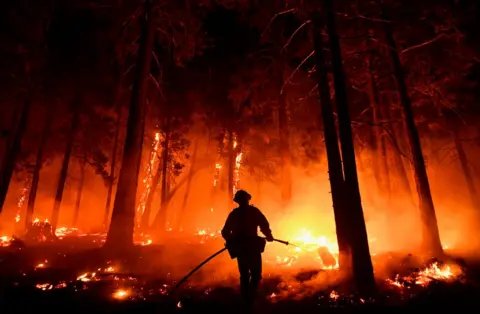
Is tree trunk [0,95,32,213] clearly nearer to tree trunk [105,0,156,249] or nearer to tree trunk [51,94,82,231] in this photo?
tree trunk [51,94,82,231]

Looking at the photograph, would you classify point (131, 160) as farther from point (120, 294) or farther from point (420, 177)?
point (420, 177)

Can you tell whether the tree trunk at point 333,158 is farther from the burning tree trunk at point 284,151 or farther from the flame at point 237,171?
the flame at point 237,171

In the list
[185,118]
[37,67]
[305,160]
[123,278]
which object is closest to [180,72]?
[185,118]

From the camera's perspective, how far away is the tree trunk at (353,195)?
8164 millimetres

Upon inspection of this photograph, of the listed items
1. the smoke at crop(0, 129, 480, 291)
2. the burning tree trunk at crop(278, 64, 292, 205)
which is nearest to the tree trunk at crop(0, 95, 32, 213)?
the smoke at crop(0, 129, 480, 291)

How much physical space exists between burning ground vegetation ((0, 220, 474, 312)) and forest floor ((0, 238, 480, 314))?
2cm

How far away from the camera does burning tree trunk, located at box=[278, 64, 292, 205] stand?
1969 centimetres

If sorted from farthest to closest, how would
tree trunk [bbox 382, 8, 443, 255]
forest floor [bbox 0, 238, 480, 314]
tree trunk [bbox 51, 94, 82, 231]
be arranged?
tree trunk [bbox 51, 94, 82, 231] → tree trunk [bbox 382, 8, 443, 255] → forest floor [bbox 0, 238, 480, 314]

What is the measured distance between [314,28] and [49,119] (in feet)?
62.0

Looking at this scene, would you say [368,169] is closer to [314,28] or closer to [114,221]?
[314,28]

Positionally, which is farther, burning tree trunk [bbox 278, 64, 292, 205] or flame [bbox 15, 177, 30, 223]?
flame [bbox 15, 177, 30, 223]

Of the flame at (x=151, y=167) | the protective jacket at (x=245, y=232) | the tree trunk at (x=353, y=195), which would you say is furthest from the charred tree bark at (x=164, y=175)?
the protective jacket at (x=245, y=232)

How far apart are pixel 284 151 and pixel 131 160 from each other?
991 cm

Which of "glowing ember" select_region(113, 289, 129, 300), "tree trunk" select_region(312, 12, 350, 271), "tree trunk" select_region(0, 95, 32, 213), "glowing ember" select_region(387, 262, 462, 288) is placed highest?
"tree trunk" select_region(0, 95, 32, 213)
